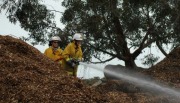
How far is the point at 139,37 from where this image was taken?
68.2 ft

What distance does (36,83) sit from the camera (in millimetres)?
8344

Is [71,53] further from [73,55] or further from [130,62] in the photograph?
[130,62]

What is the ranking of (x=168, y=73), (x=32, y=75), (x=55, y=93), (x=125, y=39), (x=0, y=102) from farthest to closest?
(x=125, y=39) < (x=168, y=73) < (x=32, y=75) < (x=55, y=93) < (x=0, y=102)

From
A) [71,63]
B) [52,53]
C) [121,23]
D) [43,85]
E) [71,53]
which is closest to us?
[43,85]

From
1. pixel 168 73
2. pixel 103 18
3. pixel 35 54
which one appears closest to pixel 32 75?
pixel 35 54

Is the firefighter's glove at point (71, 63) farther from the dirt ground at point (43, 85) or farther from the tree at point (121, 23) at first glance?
the tree at point (121, 23)

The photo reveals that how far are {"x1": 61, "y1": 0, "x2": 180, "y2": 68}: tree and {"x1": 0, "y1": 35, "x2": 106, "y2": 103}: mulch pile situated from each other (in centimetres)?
908

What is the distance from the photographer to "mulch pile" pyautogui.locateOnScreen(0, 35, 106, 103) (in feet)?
25.6

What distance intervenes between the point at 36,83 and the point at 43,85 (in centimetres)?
16

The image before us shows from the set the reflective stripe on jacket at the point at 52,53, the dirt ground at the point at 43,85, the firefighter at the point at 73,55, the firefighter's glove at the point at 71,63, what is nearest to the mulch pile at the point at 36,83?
the dirt ground at the point at 43,85

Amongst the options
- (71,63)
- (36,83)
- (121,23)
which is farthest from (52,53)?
(121,23)

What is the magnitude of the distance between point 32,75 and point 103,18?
1065 cm

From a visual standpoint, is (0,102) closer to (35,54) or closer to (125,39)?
(35,54)

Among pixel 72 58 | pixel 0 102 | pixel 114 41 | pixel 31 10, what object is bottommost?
pixel 0 102
